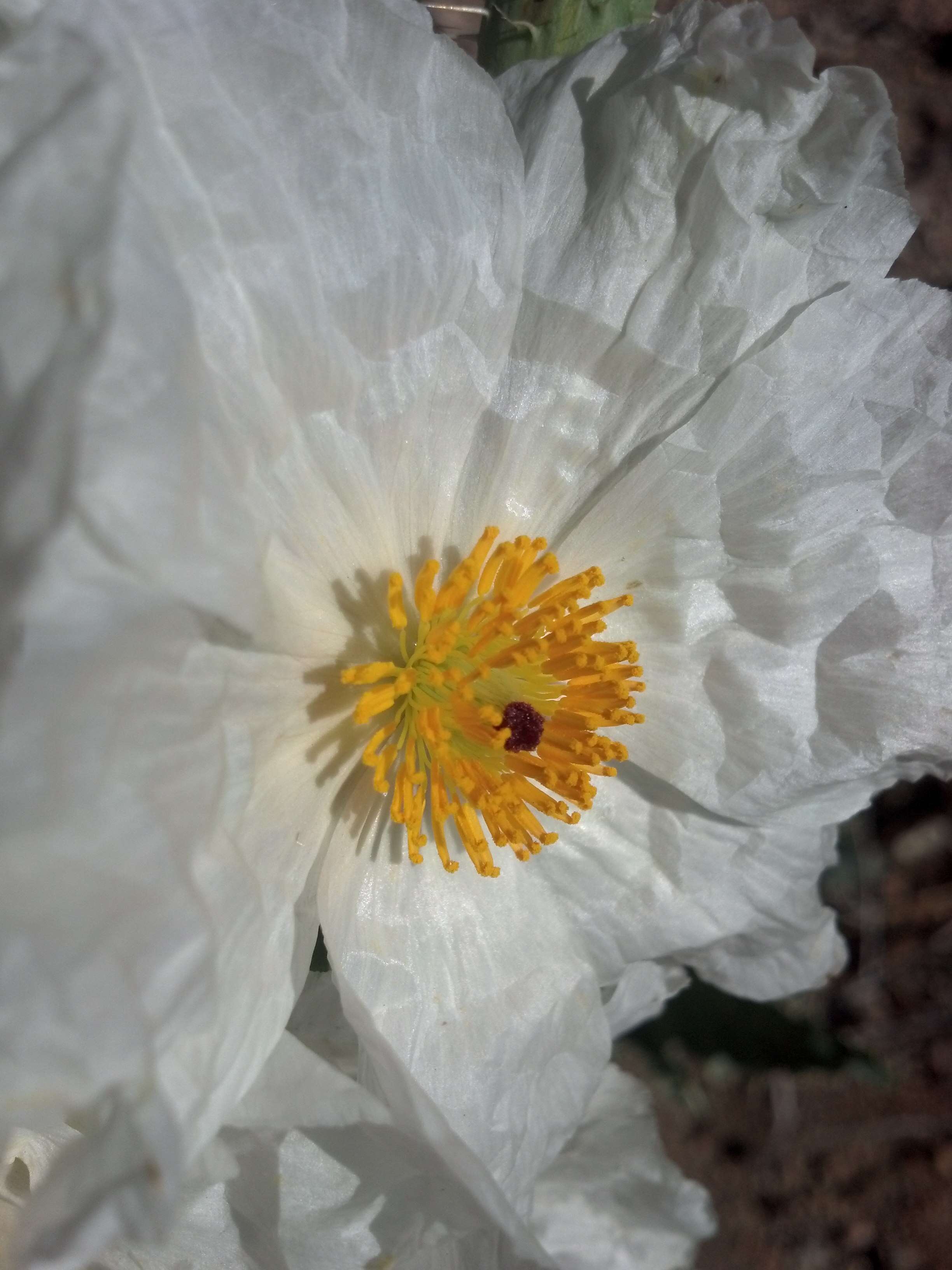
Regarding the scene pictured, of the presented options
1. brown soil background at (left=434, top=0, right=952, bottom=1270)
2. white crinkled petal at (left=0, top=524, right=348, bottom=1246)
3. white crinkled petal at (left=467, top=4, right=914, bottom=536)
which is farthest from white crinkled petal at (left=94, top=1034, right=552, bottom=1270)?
brown soil background at (left=434, top=0, right=952, bottom=1270)

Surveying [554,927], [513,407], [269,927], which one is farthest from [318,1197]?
[513,407]

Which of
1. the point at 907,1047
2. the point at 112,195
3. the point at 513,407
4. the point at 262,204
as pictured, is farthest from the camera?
the point at 907,1047

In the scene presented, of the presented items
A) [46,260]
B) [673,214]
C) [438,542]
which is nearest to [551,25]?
[673,214]

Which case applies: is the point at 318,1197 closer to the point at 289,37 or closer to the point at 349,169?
the point at 349,169

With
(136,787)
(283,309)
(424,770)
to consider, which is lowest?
(424,770)

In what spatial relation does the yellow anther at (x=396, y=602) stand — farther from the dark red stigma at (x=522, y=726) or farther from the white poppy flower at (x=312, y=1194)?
the white poppy flower at (x=312, y=1194)

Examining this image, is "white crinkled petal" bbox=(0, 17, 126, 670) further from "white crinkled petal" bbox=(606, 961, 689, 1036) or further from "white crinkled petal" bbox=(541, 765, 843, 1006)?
"white crinkled petal" bbox=(606, 961, 689, 1036)
